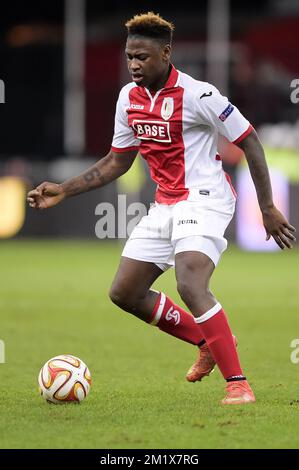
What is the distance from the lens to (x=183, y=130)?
649cm

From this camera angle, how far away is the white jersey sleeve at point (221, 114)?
6309mm

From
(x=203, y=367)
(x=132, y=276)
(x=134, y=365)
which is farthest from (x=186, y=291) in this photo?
(x=134, y=365)

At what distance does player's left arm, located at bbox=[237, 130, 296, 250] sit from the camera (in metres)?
6.29

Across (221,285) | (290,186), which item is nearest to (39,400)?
(221,285)

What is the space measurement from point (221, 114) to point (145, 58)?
54 centimetres

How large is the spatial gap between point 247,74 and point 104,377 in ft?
68.8

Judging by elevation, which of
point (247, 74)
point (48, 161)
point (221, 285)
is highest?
point (247, 74)

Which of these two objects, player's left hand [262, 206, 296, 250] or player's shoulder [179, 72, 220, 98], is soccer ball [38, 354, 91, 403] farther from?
player's shoulder [179, 72, 220, 98]

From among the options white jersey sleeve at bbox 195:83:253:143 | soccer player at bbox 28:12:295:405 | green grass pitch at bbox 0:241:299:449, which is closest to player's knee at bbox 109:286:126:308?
soccer player at bbox 28:12:295:405

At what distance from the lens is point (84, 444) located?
5.17 m

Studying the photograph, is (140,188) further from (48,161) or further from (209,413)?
(209,413)

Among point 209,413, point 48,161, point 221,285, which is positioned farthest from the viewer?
point 48,161

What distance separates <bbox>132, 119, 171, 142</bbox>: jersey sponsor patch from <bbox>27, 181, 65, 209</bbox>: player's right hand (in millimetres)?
632

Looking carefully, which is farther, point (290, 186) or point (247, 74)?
point (247, 74)
